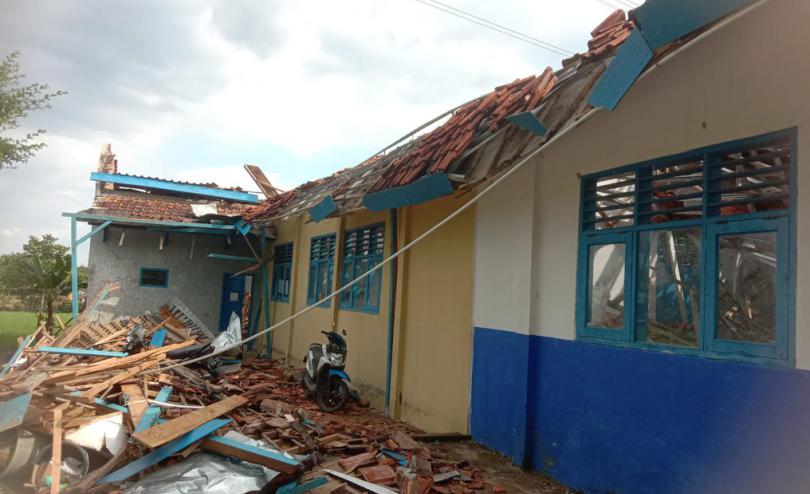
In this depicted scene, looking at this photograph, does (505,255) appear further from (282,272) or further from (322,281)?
(282,272)

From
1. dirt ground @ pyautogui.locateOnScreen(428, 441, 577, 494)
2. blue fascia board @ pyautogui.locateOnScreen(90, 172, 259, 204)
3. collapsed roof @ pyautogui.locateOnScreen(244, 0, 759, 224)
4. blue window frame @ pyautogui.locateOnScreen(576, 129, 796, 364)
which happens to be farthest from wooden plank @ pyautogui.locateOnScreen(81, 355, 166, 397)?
blue fascia board @ pyautogui.locateOnScreen(90, 172, 259, 204)

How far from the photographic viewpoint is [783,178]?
146 inches

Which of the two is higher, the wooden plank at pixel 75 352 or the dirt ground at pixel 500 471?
the wooden plank at pixel 75 352

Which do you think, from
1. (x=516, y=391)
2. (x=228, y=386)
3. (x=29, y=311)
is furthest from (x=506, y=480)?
(x=29, y=311)

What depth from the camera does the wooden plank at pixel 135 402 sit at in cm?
625

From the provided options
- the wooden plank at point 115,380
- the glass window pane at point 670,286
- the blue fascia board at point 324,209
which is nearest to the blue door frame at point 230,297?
the wooden plank at point 115,380

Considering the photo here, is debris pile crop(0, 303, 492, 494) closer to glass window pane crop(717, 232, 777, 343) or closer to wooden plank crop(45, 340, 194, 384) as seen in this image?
wooden plank crop(45, 340, 194, 384)

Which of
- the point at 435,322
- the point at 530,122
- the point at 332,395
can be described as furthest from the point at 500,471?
the point at 332,395

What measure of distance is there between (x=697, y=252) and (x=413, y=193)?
338 cm

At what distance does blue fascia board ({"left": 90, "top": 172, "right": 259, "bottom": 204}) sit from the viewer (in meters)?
17.3

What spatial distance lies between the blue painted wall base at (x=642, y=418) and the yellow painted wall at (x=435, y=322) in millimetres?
652

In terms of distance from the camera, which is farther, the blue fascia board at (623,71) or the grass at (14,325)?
the grass at (14,325)

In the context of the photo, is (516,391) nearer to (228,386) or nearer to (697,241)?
(697,241)

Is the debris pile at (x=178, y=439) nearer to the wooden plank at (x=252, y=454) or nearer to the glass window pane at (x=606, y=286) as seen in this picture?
the wooden plank at (x=252, y=454)
